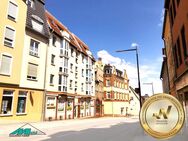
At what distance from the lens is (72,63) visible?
36000 mm

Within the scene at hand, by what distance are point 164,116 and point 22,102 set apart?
2265 cm

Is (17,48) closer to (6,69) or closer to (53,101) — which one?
(6,69)

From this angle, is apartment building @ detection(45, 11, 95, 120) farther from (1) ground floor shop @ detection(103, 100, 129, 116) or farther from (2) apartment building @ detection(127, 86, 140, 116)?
(2) apartment building @ detection(127, 86, 140, 116)

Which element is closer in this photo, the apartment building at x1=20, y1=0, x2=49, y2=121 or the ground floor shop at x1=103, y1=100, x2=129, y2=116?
the apartment building at x1=20, y1=0, x2=49, y2=121

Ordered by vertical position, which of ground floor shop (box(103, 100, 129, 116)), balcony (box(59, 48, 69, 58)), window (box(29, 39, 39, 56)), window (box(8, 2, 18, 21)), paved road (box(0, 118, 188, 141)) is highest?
window (box(8, 2, 18, 21))

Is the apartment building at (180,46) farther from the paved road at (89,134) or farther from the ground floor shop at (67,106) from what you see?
the ground floor shop at (67,106)

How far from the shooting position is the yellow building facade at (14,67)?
67.9 feet

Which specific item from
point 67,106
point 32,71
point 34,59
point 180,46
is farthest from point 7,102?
point 180,46

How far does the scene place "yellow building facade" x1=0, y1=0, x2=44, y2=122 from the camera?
20.7 meters

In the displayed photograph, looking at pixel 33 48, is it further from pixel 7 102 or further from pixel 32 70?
pixel 7 102

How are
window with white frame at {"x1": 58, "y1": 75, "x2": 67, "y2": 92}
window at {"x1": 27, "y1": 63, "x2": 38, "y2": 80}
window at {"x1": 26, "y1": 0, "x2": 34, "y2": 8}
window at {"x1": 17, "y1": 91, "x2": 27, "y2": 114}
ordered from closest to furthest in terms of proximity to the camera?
window at {"x1": 17, "y1": 91, "x2": 27, "y2": 114}
window at {"x1": 27, "y1": 63, "x2": 38, "y2": 80}
window at {"x1": 26, "y1": 0, "x2": 34, "y2": 8}
window with white frame at {"x1": 58, "y1": 75, "x2": 67, "y2": 92}

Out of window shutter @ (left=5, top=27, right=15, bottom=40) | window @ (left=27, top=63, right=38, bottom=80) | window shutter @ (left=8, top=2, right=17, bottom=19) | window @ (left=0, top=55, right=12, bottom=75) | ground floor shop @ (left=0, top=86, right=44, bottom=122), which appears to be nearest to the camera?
window @ (left=0, top=55, right=12, bottom=75)

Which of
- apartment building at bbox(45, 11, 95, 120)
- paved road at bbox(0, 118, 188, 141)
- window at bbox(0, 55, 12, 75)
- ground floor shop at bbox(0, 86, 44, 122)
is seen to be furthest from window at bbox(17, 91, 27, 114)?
paved road at bbox(0, 118, 188, 141)

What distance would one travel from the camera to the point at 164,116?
2637mm
